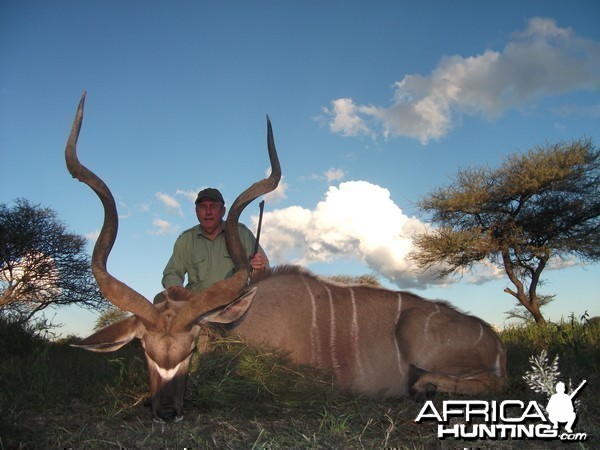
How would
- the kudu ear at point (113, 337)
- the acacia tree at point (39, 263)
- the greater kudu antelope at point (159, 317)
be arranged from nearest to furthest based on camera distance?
1. the greater kudu antelope at point (159, 317)
2. the kudu ear at point (113, 337)
3. the acacia tree at point (39, 263)

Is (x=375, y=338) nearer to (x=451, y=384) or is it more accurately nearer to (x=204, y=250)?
(x=451, y=384)

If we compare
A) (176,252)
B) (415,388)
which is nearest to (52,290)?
(176,252)

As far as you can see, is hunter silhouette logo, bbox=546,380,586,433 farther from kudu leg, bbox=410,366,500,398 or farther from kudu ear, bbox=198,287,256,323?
kudu ear, bbox=198,287,256,323

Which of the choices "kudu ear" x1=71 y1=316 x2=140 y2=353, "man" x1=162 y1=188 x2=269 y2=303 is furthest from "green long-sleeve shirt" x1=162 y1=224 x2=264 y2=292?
"kudu ear" x1=71 y1=316 x2=140 y2=353

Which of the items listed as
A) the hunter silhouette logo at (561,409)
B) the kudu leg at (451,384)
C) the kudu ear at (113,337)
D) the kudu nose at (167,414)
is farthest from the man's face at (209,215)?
the hunter silhouette logo at (561,409)

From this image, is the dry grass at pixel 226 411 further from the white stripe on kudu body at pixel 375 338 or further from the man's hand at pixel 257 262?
the man's hand at pixel 257 262

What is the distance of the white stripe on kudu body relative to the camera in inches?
148

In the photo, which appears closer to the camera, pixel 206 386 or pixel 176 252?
pixel 206 386

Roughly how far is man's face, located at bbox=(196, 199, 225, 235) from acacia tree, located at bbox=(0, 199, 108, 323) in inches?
322

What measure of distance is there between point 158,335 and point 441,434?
1.55 m

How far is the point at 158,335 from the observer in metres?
3.16

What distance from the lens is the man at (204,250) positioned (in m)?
5.01

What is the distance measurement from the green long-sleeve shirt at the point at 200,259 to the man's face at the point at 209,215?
3.1 inches

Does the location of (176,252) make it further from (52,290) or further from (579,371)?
(52,290)
